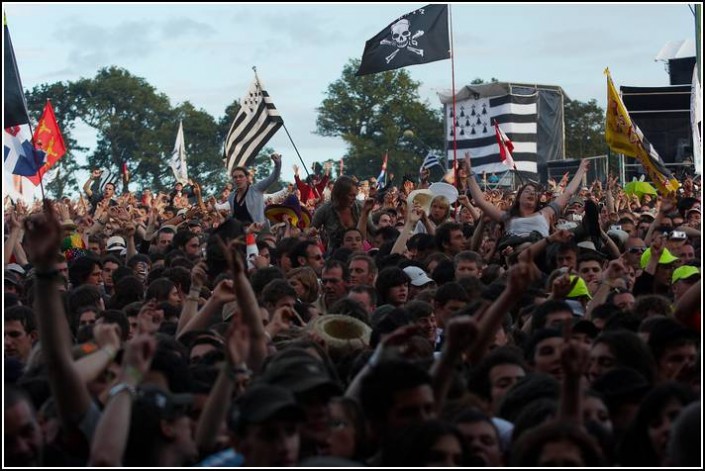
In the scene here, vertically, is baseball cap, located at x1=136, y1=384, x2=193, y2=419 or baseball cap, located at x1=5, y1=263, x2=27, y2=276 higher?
baseball cap, located at x1=5, y1=263, x2=27, y2=276

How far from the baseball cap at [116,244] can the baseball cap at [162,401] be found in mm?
9210

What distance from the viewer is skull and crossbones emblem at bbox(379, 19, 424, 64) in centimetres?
1956

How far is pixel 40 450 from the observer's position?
5730 millimetres

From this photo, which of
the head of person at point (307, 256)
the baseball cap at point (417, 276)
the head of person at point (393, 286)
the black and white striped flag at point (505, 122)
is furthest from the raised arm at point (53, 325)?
the black and white striped flag at point (505, 122)

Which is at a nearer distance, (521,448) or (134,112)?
(521,448)

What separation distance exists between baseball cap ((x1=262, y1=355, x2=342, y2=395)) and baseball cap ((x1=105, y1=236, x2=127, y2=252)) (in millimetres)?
8857

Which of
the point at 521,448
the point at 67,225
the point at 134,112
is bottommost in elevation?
the point at 521,448

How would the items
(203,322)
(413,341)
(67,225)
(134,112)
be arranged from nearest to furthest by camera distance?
(413,341) → (203,322) → (67,225) → (134,112)

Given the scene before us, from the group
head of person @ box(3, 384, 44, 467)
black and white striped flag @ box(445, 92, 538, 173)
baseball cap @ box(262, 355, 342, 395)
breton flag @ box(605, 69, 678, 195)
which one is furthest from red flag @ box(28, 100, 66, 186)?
black and white striped flag @ box(445, 92, 538, 173)

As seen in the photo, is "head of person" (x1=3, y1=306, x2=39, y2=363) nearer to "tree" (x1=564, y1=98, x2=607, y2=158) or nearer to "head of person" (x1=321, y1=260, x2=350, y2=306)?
"head of person" (x1=321, y1=260, x2=350, y2=306)

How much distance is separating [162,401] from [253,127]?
546 inches

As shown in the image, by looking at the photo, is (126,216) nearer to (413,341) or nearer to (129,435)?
(413,341)

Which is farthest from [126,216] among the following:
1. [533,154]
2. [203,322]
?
[533,154]

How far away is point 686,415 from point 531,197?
7543 millimetres
